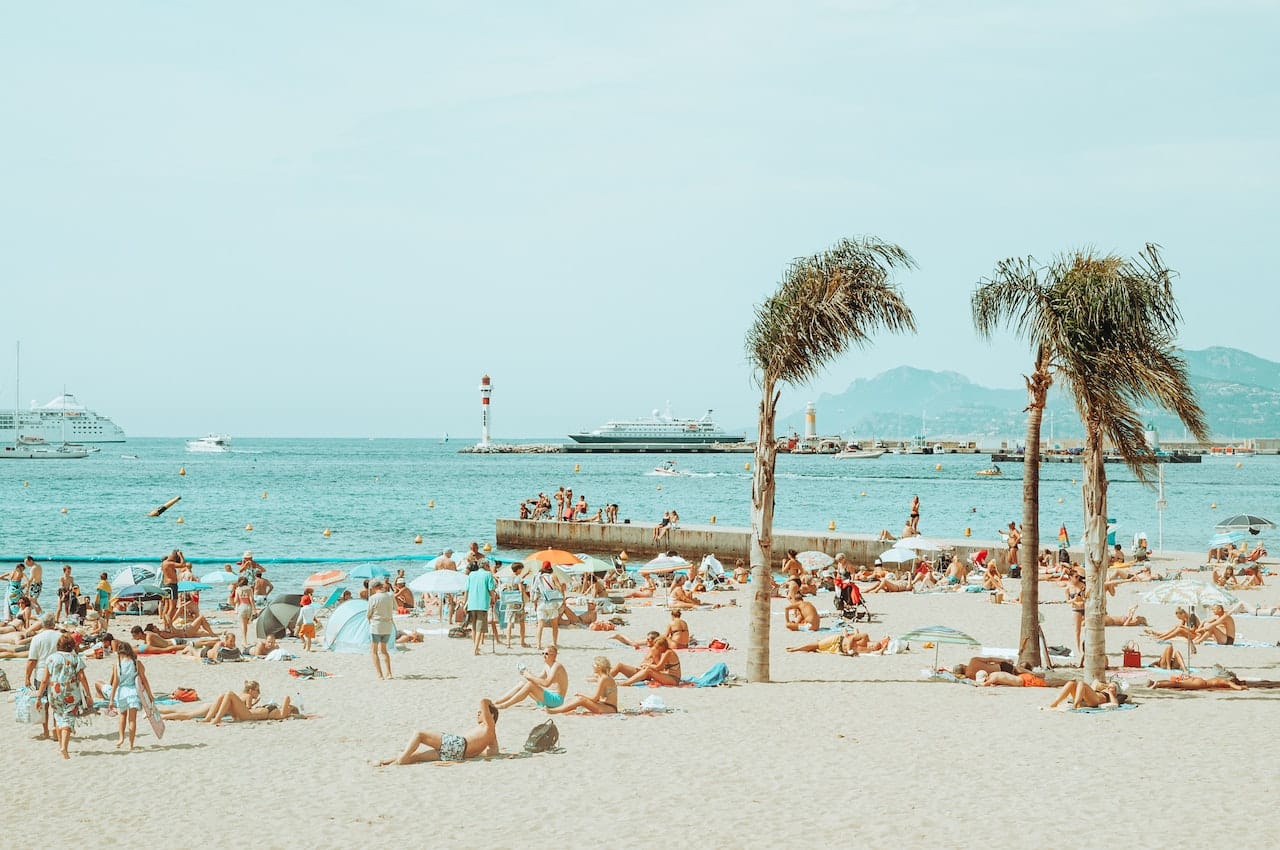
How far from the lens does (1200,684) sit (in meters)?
14.0

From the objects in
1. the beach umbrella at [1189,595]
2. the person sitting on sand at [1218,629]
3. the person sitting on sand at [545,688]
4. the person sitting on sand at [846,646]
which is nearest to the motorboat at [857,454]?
the person sitting on sand at [1218,629]

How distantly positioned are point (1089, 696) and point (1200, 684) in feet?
6.96

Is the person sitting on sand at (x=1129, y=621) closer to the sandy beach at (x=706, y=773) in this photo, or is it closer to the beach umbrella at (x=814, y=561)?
the sandy beach at (x=706, y=773)

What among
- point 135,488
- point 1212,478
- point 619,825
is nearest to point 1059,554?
point 619,825

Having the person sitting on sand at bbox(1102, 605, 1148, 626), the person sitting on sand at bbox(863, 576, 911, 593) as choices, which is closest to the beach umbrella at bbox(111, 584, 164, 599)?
the person sitting on sand at bbox(863, 576, 911, 593)

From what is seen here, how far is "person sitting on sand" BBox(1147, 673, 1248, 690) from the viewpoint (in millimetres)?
14031

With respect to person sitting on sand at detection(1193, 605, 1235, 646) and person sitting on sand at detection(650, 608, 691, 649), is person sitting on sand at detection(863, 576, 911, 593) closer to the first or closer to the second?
person sitting on sand at detection(1193, 605, 1235, 646)

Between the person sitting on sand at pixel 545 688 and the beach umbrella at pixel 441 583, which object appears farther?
the beach umbrella at pixel 441 583

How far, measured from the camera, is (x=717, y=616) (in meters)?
22.8

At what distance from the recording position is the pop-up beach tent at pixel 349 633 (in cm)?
1636

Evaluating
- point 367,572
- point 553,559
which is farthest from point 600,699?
point 367,572

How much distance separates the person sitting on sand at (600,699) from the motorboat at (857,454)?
154 m

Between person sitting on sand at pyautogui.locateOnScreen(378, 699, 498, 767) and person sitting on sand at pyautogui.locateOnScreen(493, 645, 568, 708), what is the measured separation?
197 centimetres

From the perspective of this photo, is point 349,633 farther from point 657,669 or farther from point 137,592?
point 137,592
